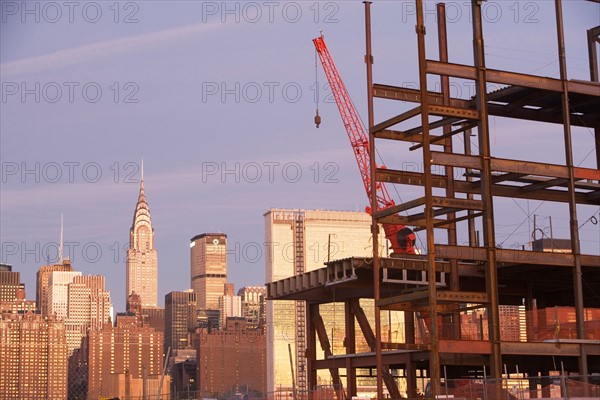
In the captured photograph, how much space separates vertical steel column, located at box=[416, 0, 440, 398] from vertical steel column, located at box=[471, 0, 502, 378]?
4.42 metres

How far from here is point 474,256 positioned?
243 feet

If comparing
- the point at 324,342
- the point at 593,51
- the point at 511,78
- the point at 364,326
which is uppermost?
the point at 593,51

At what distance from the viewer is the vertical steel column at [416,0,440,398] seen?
68125 mm

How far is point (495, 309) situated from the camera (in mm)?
73000

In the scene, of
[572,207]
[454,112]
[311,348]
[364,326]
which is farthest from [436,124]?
[311,348]

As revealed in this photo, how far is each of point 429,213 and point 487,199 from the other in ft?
18.3

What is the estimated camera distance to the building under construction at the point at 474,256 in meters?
72.5

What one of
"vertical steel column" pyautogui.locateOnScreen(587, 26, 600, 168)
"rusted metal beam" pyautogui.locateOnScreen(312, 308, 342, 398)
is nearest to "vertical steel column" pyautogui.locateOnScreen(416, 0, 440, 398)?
"vertical steel column" pyautogui.locateOnScreen(587, 26, 600, 168)

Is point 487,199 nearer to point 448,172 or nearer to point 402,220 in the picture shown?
point 402,220

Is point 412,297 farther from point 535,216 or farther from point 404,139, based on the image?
point 535,216

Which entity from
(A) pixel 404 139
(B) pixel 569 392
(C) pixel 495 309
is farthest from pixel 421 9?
(B) pixel 569 392

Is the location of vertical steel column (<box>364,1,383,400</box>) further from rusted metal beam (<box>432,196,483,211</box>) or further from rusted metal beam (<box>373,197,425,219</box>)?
rusted metal beam (<box>432,196,483,211</box>)

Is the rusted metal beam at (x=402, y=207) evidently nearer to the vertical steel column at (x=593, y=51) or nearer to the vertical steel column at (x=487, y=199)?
the vertical steel column at (x=487, y=199)

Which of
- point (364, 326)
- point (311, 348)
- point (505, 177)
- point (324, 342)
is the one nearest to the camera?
point (505, 177)
